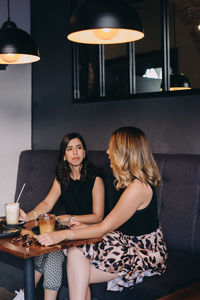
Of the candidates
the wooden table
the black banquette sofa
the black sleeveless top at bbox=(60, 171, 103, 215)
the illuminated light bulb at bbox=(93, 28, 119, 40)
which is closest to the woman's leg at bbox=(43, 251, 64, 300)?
the black banquette sofa

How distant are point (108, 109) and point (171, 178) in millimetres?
1086

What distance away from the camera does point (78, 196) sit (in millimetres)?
3057

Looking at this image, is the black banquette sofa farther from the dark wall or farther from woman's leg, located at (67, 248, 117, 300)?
the dark wall

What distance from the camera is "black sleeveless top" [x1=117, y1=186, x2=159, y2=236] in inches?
91.6

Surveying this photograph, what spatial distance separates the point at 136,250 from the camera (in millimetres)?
2279

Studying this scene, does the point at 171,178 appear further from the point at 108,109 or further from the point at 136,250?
the point at 108,109

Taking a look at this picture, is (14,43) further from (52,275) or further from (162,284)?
(162,284)

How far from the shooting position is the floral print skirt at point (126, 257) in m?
2.22

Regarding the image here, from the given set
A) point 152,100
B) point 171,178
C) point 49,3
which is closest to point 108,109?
point 152,100

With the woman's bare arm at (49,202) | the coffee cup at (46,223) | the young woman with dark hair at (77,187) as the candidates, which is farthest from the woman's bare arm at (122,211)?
the woman's bare arm at (49,202)

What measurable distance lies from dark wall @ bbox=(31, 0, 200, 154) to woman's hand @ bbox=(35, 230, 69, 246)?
135cm

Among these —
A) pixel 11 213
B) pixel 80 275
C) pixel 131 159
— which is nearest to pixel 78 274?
pixel 80 275

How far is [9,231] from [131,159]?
0.78m

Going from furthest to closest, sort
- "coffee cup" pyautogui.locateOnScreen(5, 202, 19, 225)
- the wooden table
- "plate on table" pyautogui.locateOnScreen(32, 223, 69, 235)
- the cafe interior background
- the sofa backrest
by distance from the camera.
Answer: the cafe interior background < the sofa backrest < "coffee cup" pyautogui.locateOnScreen(5, 202, 19, 225) < "plate on table" pyautogui.locateOnScreen(32, 223, 69, 235) < the wooden table
